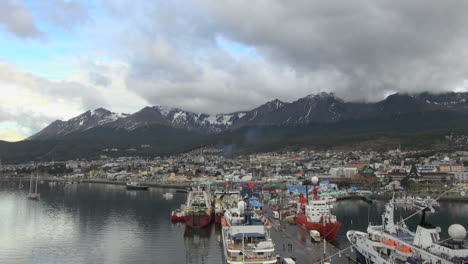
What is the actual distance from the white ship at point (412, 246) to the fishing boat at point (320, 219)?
4991 mm

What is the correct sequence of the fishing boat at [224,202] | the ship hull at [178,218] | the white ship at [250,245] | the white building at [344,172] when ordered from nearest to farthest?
1. the white ship at [250,245]
2. the fishing boat at [224,202]
3. the ship hull at [178,218]
4. the white building at [344,172]

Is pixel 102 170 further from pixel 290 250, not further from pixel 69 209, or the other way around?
A: pixel 290 250

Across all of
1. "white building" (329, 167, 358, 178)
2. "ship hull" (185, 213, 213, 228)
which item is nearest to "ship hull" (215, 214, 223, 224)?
"ship hull" (185, 213, 213, 228)

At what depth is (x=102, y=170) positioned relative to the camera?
154 meters

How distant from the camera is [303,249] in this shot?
85.1 feet

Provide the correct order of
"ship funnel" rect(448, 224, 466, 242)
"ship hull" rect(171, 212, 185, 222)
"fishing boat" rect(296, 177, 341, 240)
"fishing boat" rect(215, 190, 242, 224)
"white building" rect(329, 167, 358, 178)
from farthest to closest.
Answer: "white building" rect(329, 167, 358, 178)
"ship hull" rect(171, 212, 185, 222)
"fishing boat" rect(215, 190, 242, 224)
"fishing boat" rect(296, 177, 341, 240)
"ship funnel" rect(448, 224, 466, 242)

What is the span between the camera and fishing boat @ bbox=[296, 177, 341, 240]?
32.6 m

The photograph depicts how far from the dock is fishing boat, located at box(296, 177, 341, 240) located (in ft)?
3.55

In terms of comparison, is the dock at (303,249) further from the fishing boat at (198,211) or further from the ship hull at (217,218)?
the ship hull at (217,218)

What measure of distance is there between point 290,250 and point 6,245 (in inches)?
1096

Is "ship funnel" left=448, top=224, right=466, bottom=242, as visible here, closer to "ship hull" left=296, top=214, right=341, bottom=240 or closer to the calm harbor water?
"ship hull" left=296, top=214, right=341, bottom=240

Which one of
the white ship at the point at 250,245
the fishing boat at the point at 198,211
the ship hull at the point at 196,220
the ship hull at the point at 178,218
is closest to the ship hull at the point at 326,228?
the white ship at the point at 250,245

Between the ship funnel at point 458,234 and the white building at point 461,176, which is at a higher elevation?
the ship funnel at point 458,234

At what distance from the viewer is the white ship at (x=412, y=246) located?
18203 millimetres
